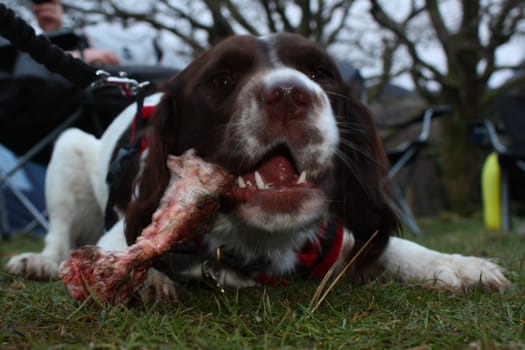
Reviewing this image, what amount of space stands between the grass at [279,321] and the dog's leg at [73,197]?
1.36 metres

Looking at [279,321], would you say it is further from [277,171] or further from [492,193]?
[492,193]

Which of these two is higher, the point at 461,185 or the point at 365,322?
the point at 365,322

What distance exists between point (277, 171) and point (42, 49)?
1.01 metres

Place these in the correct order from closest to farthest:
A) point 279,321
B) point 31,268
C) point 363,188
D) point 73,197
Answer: point 279,321 → point 363,188 → point 31,268 → point 73,197

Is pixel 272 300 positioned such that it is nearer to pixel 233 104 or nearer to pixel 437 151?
pixel 233 104

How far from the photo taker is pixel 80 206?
10.6ft

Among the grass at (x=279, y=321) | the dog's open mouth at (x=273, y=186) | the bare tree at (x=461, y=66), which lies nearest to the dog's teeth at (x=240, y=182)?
Answer: the dog's open mouth at (x=273, y=186)

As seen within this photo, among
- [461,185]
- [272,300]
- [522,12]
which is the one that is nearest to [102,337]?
[272,300]

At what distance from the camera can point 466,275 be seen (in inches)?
76.2

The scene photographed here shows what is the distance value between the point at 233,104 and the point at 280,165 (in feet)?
0.86

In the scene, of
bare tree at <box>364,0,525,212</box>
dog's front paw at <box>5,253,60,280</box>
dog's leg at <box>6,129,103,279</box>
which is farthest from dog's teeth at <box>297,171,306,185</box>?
bare tree at <box>364,0,525,212</box>

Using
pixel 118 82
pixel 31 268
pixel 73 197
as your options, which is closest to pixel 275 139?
pixel 118 82

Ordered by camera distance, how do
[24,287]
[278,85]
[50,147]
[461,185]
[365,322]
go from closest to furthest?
[365,322] < [278,85] < [24,287] < [50,147] < [461,185]

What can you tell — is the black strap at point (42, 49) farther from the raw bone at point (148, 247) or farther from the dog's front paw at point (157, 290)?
the dog's front paw at point (157, 290)
